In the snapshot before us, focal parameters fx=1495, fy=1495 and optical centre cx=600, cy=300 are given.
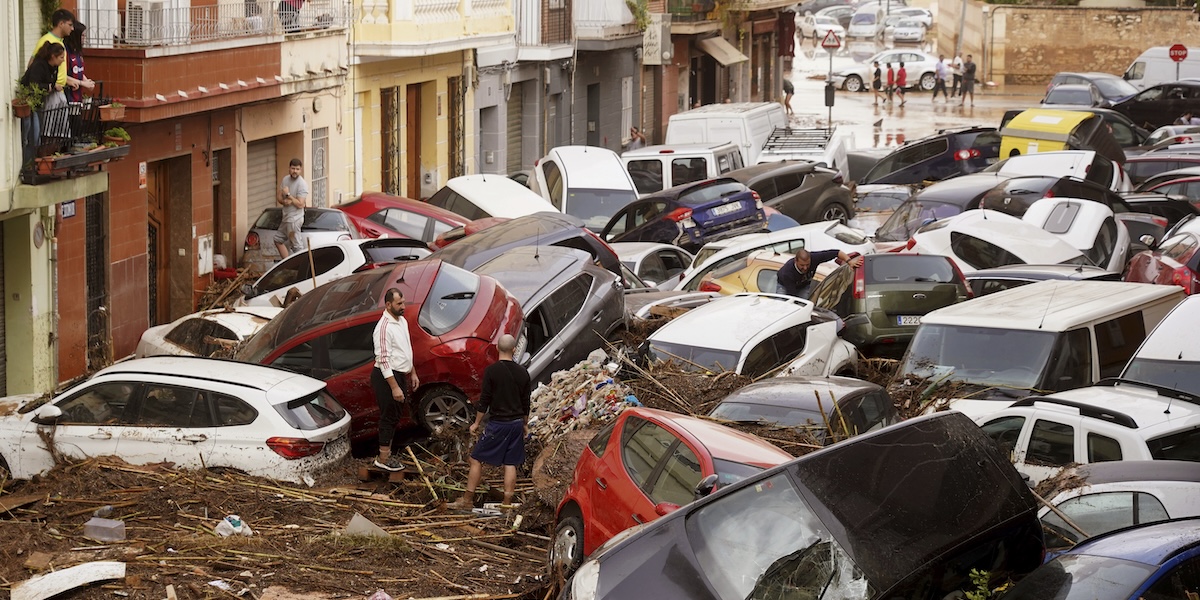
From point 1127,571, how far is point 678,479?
294cm

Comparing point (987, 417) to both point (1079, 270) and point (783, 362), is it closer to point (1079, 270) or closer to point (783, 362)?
point (783, 362)

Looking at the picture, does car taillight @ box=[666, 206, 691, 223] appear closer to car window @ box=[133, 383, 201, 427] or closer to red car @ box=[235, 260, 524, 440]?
red car @ box=[235, 260, 524, 440]

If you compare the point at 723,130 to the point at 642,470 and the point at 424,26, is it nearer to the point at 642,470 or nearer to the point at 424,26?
the point at 424,26

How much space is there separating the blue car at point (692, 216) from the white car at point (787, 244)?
1818 millimetres

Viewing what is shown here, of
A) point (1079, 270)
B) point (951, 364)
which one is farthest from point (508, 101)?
point (951, 364)

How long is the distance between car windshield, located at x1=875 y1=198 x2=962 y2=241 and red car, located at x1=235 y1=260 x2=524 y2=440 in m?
10.8

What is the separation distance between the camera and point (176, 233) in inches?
863

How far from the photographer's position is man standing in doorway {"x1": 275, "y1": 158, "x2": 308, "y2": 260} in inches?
859

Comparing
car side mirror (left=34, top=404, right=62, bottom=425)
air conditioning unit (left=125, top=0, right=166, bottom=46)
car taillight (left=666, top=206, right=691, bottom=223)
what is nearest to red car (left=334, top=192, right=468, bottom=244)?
car taillight (left=666, top=206, right=691, bottom=223)

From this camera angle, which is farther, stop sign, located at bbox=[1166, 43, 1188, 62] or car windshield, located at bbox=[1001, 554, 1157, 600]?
stop sign, located at bbox=[1166, 43, 1188, 62]

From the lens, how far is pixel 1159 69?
46312mm

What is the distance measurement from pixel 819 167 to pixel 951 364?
14.8 m

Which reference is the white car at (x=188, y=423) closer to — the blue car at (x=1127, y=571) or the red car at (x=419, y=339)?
the red car at (x=419, y=339)

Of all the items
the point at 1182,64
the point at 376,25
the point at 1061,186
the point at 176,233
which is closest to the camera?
the point at 176,233
